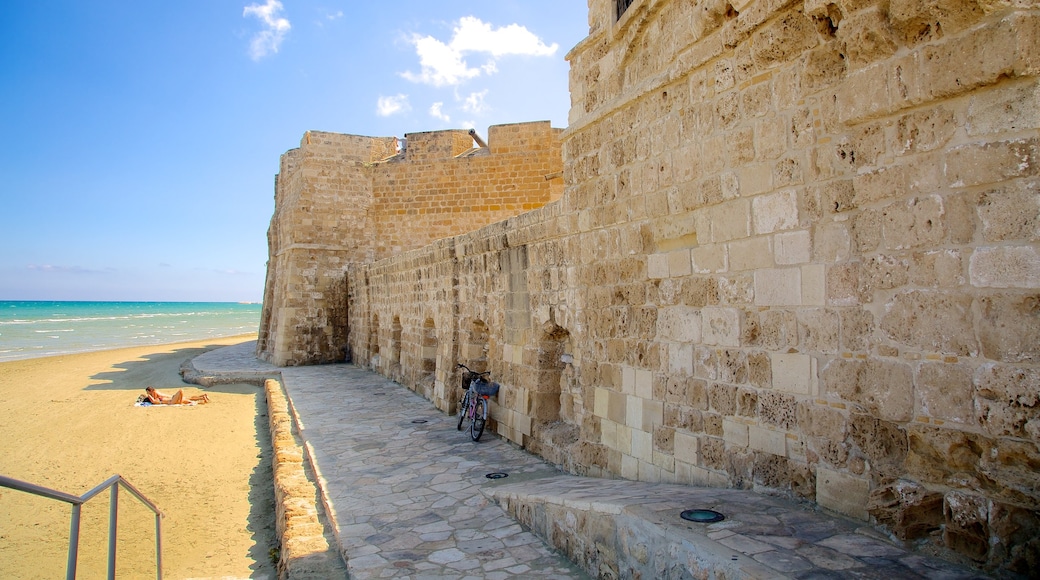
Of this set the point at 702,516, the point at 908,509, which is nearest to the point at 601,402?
the point at 702,516

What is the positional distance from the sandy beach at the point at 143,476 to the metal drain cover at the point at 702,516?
368 cm

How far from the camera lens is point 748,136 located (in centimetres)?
370

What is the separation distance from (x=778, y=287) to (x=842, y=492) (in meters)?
1.12

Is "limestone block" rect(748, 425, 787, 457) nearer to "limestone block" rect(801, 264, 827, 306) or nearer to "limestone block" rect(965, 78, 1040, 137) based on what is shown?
"limestone block" rect(801, 264, 827, 306)

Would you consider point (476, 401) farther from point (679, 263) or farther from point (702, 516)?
point (702, 516)

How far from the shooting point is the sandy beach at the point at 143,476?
18.5 ft

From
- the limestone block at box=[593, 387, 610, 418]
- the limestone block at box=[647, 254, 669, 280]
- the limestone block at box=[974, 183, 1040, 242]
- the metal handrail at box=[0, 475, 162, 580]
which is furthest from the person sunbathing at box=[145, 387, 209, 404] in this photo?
the limestone block at box=[974, 183, 1040, 242]

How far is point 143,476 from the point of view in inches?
316

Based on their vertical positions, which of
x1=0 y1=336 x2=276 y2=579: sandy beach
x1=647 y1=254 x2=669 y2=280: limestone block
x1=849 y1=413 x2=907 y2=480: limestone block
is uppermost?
x1=647 y1=254 x2=669 y2=280: limestone block

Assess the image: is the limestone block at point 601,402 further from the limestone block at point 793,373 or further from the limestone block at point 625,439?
the limestone block at point 793,373

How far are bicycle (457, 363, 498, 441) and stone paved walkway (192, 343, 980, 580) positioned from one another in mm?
194

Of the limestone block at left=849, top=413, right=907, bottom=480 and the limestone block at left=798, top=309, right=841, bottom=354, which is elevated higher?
the limestone block at left=798, top=309, right=841, bottom=354

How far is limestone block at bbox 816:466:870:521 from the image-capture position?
2934 millimetres

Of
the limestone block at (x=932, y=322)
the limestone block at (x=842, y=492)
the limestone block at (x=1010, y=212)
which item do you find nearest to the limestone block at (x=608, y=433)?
the limestone block at (x=842, y=492)
